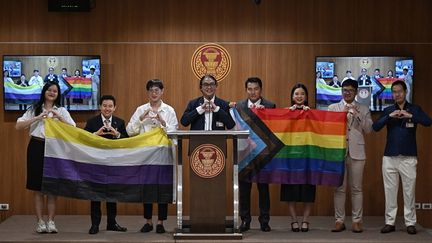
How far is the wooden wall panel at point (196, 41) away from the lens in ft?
25.1

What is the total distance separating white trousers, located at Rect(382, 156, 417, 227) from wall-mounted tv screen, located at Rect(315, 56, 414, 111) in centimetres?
124

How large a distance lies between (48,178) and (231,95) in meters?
2.44

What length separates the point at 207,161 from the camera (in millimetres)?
6043

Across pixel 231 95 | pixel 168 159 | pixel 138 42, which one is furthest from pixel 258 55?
pixel 168 159

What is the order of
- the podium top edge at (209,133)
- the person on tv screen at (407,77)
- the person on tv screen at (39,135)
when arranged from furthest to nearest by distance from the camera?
the person on tv screen at (407,77) < the person on tv screen at (39,135) < the podium top edge at (209,133)

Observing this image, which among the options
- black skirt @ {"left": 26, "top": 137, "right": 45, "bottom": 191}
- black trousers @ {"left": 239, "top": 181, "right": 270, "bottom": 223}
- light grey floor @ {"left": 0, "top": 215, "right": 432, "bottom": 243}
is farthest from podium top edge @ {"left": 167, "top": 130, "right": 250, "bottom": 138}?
black skirt @ {"left": 26, "top": 137, "right": 45, "bottom": 191}

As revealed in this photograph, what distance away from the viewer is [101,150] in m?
6.36

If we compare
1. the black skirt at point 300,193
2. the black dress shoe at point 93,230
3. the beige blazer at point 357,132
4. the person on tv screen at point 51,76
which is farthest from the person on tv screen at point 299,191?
the person on tv screen at point 51,76

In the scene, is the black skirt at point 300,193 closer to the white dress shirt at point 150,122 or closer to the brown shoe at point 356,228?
the brown shoe at point 356,228

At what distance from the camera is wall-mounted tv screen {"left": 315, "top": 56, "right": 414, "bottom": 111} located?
750 centimetres

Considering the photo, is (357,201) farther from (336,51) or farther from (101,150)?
(101,150)

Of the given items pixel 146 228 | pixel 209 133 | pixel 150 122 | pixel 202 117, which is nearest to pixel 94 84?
pixel 150 122

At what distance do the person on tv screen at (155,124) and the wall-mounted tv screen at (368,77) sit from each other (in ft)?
6.52

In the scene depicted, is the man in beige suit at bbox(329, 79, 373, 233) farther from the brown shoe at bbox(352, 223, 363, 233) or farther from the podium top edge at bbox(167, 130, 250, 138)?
the podium top edge at bbox(167, 130, 250, 138)
